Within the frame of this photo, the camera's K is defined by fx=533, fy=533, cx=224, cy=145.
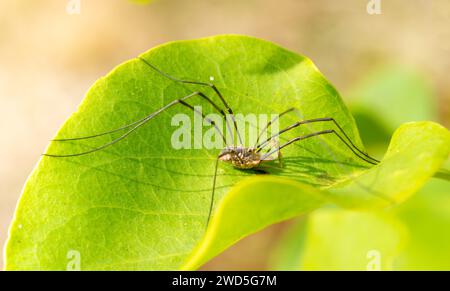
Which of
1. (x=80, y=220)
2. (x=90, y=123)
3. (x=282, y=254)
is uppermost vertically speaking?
(x=90, y=123)

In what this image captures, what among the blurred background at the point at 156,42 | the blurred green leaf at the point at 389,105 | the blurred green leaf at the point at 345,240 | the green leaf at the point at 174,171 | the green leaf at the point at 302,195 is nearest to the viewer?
the green leaf at the point at 302,195

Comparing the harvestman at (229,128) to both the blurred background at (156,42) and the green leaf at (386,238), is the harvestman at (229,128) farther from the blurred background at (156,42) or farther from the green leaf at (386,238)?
the blurred background at (156,42)

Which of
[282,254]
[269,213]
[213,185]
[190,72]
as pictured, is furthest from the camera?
[282,254]

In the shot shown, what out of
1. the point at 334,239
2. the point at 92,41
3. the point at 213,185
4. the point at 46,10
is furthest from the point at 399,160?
the point at 46,10

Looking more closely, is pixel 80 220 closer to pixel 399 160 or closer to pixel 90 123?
pixel 90 123

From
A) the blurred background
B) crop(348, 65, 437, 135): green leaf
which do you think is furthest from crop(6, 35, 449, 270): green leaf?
the blurred background

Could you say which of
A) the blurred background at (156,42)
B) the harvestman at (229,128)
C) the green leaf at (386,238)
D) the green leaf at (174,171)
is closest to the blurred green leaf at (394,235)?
the green leaf at (386,238)
